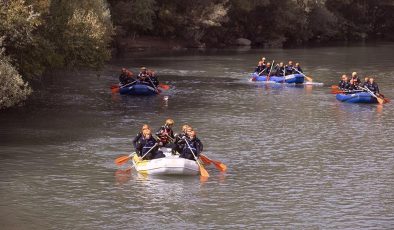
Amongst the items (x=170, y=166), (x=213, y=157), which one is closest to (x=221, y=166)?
(x=170, y=166)

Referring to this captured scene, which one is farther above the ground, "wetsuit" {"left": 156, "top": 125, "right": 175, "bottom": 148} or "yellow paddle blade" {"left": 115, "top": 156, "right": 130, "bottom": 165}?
"wetsuit" {"left": 156, "top": 125, "right": 175, "bottom": 148}

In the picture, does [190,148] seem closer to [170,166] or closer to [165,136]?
[170,166]

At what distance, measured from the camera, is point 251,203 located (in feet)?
72.7

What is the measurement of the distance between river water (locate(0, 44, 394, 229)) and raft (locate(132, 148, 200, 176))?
0.91 ft

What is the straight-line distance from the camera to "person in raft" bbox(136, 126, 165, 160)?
2547 cm

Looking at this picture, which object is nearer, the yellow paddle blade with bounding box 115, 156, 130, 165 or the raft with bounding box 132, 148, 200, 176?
the raft with bounding box 132, 148, 200, 176

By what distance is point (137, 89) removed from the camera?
45438 mm

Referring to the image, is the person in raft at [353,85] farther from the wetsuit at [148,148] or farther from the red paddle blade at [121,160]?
the wetsuit at [148,148]

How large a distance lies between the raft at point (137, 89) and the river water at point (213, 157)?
841 mm

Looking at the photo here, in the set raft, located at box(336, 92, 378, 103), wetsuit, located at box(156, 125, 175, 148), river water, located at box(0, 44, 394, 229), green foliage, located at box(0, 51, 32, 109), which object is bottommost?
river water, located at box(0, 44, 394, 229)

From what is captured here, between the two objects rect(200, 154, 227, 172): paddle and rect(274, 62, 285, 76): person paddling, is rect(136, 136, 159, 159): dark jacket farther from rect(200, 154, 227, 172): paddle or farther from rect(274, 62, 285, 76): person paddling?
rect(274, 62, 285, 76): person paddling

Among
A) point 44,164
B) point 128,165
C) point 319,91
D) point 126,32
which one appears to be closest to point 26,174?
point 44,164

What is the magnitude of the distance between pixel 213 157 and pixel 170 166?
3736mm

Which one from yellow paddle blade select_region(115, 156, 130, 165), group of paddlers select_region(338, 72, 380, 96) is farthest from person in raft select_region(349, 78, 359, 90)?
yellow paddle blade select_region(115, 156, 130, 165)
